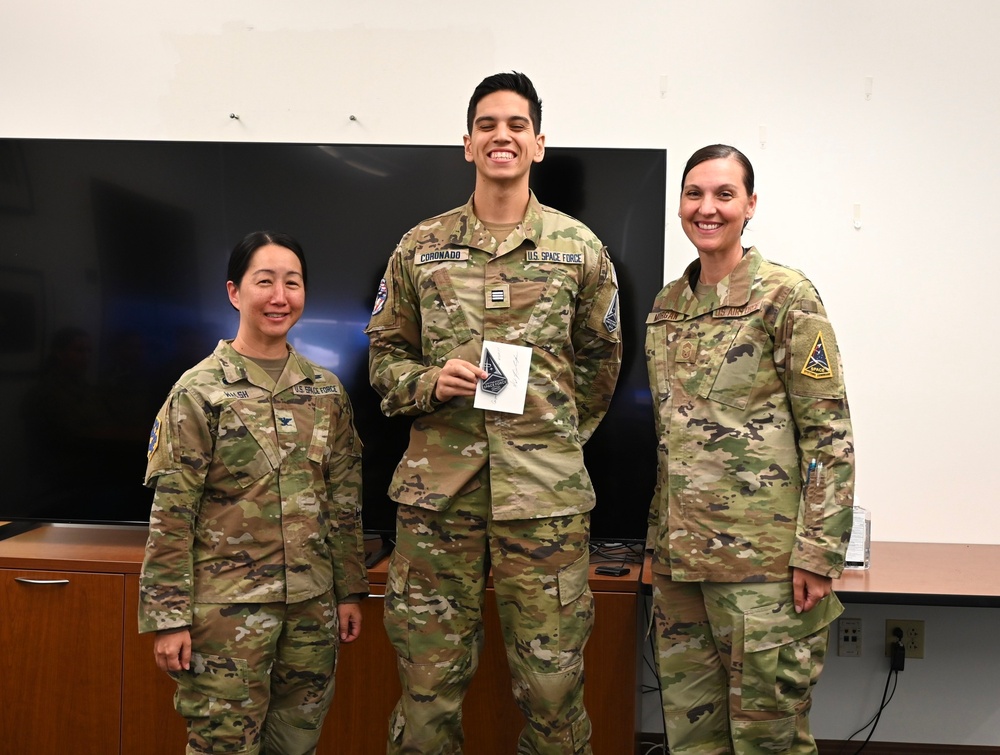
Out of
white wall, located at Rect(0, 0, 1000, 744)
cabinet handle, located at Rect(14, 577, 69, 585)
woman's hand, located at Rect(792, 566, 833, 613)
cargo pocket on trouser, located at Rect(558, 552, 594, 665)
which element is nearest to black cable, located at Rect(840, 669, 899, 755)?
white wall, located at Rect(0, 0, 1000, 744)

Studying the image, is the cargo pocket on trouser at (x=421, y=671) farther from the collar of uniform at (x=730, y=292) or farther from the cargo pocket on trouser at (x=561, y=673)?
the collar of uniform at (x=730, y=292)

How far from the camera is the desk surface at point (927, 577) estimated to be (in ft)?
6.38

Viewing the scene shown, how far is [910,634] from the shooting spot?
2.50 meters

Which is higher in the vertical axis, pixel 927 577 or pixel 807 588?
pixel 807 588

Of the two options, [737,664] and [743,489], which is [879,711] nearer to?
[737,664]

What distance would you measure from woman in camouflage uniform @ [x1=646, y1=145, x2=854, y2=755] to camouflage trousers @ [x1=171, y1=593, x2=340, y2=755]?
2.54 feet

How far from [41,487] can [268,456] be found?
1305 millimetres

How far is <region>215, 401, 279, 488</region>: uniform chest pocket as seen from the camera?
5.47ft

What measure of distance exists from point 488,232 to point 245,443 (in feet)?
2.35

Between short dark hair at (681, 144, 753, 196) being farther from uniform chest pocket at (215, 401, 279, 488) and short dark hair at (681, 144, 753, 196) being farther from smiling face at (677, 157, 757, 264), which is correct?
uniform chest pocket at (215, 401, 279, 488)

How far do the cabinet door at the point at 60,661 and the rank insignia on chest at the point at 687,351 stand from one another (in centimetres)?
169

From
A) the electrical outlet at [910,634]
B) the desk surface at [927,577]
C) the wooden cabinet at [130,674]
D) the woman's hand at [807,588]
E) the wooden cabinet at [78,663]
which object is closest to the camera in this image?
the woman's hand at [807,588]

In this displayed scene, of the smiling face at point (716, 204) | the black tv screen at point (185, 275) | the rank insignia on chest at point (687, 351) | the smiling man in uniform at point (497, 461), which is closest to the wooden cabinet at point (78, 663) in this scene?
the black tv screen at point (185, 275)

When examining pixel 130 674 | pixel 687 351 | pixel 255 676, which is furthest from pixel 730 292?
pixel 130 674
